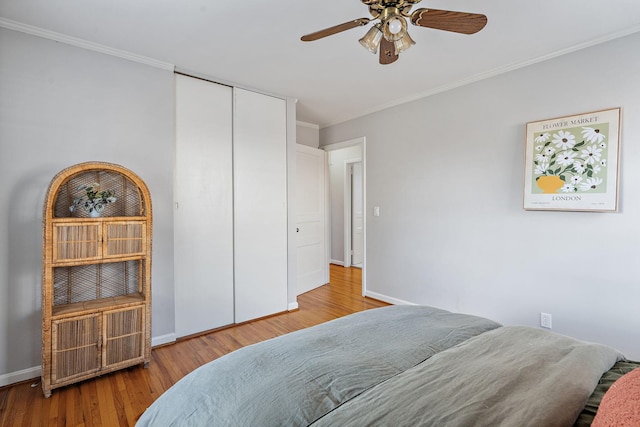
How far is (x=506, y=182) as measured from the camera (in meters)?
2.80

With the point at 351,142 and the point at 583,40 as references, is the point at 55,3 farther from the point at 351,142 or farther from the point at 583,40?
the point at 583,40

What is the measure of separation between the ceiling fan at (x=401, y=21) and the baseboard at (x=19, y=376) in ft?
9.35

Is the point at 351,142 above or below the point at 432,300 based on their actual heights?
above

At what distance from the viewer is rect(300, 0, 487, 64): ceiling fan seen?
4.67 feet

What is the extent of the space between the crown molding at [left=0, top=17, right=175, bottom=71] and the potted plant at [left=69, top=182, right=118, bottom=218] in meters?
1.06

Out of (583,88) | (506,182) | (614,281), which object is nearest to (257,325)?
(506,182)

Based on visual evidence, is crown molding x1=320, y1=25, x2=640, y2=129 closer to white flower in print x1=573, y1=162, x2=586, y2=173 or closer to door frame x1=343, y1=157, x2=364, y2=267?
white flower in print x1=573, y1=162, x2=586, y2=173

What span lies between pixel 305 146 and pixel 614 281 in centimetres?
343

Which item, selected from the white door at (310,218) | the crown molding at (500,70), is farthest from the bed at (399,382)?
the white door at (310,218)

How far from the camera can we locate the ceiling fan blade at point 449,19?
1.41m

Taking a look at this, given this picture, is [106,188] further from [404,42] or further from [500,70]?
[500,70]

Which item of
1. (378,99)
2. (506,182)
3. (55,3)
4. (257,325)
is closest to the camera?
(55,3)

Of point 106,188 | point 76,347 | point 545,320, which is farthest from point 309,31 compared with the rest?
point 545,320

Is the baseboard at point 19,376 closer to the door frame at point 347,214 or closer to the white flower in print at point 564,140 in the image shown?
the white flower in print at point 564,140
